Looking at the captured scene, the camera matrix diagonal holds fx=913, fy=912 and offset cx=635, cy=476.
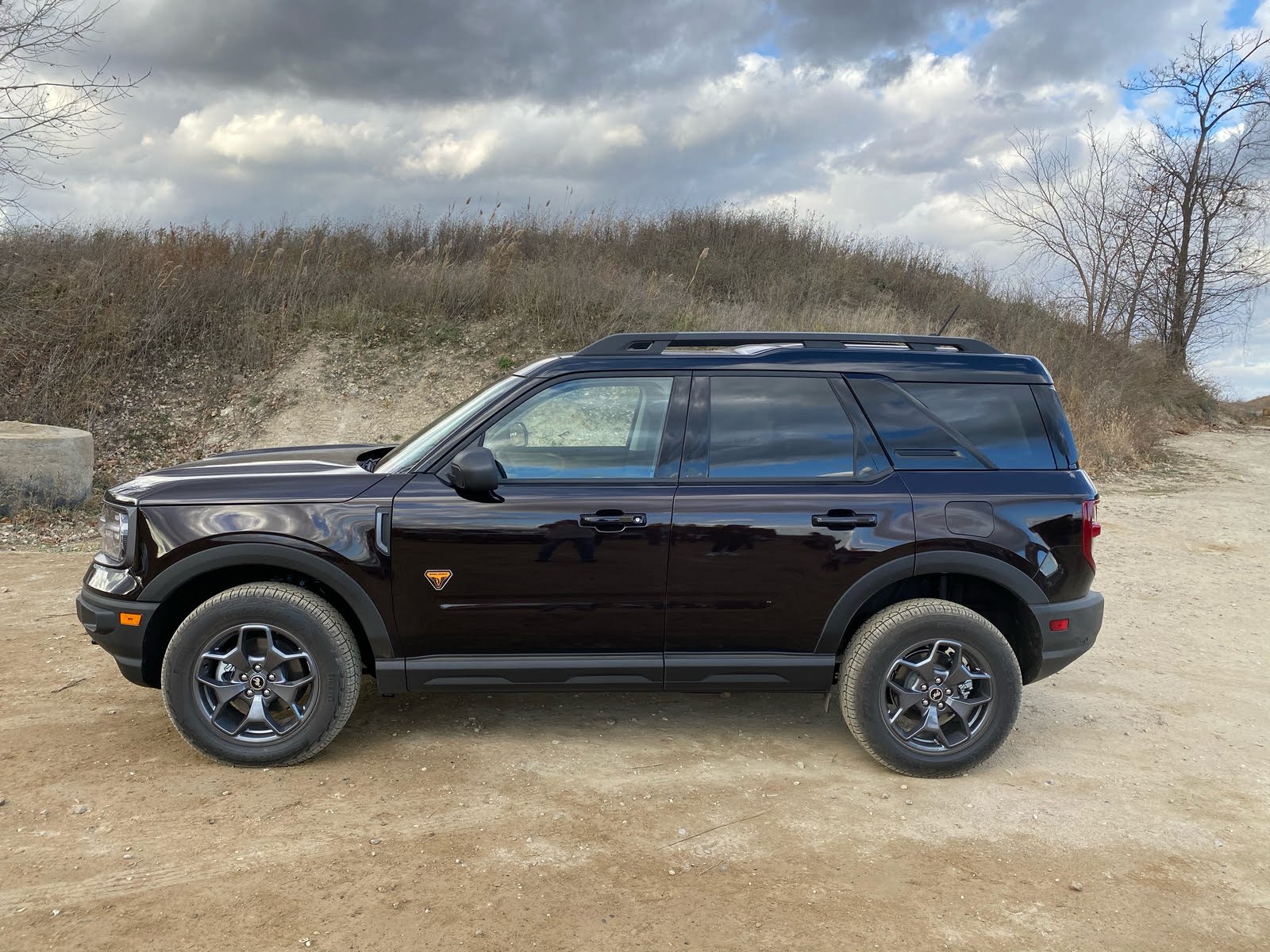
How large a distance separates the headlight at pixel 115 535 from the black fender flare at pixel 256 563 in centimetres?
22

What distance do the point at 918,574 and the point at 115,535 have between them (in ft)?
11.6

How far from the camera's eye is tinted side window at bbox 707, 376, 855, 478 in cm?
406

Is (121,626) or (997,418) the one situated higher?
(997,418)

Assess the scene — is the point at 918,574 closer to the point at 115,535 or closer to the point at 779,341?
the point at 779,341

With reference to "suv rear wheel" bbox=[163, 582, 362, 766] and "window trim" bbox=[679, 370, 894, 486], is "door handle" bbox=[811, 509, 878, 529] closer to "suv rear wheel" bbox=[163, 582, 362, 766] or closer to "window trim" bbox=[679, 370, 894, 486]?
"window trim" bbox=[679, 370, 894, 486]

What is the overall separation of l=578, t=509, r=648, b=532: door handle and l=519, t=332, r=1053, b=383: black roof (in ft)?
2.25

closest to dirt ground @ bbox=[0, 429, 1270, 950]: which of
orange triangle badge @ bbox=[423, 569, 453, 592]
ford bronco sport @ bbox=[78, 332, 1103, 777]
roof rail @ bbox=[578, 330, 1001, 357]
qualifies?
ford bronco sport @ bbox=[78, 332, 1103, 777]

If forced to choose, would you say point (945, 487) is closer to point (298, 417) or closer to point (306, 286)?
point (298, 417)

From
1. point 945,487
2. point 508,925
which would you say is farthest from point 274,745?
point 945,487

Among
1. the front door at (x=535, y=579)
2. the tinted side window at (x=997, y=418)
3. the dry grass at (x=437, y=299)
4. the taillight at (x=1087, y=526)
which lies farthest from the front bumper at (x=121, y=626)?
the dry grass at (x=437, y=299)

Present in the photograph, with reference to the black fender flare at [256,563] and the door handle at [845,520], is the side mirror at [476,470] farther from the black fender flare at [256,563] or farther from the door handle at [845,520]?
the door handle at [845,520]

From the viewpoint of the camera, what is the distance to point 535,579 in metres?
3.90

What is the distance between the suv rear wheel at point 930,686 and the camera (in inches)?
157

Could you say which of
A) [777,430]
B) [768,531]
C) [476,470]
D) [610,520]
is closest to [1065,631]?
[768,531]
